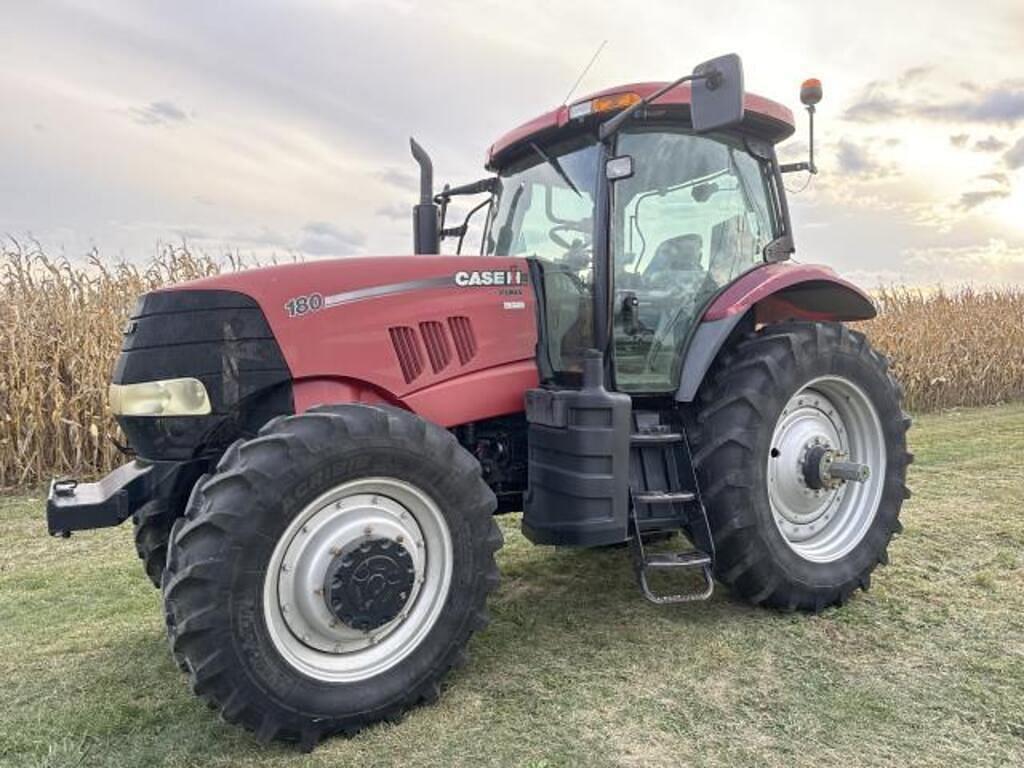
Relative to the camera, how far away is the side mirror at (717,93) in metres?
2.73

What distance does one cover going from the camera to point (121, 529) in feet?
17.7

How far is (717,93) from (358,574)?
207 cm

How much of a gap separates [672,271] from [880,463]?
1.40 m

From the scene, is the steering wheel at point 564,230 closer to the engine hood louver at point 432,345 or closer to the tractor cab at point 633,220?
the tractor cab at point 633,220

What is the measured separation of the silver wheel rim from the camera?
11.7 feet

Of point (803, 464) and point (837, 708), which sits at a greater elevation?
point (803, 464)

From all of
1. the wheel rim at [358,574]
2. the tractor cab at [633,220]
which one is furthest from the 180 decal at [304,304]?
the tractor cab at [633,220]

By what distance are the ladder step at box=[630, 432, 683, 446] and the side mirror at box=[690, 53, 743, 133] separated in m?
1.24

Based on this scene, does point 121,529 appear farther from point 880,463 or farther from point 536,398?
point 880,463

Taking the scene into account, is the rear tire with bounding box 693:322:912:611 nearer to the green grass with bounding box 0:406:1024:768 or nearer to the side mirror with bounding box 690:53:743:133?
the green grass with bounding box 0:406:1024:768

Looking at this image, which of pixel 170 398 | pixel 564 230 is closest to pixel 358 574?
pixel 170 398

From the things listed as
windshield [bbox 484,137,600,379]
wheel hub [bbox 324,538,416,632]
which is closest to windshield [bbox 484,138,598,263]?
windshield [bbox 484,137,600,379]

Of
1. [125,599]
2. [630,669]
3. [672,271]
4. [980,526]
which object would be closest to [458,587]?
[630,669]

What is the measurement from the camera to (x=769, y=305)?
3.96 metres
